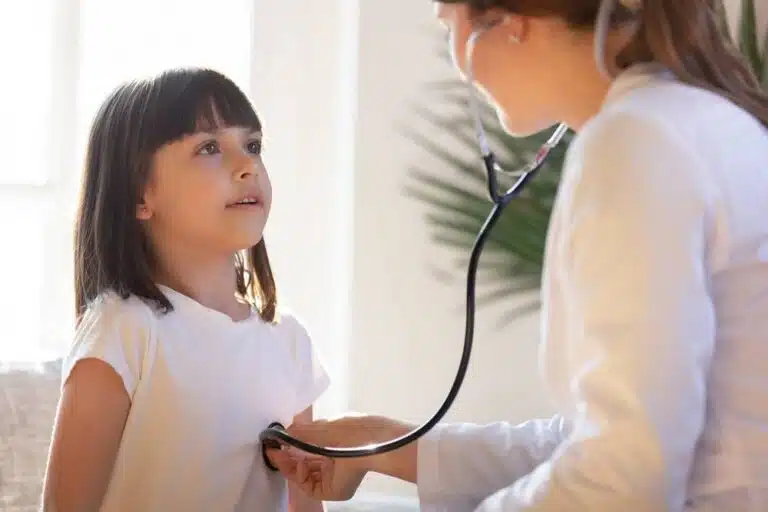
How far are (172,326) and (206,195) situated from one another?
Result: 17cm

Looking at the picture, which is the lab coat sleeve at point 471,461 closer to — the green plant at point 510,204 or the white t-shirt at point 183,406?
the white t-shirt at point 183,406

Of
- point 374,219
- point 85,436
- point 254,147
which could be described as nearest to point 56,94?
point 374,219

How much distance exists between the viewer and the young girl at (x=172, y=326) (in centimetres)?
109

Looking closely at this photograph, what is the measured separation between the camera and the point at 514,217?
56.6 inches

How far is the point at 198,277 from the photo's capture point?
1222mm

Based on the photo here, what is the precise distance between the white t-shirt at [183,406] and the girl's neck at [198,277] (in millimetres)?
32

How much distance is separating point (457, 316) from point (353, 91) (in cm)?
51

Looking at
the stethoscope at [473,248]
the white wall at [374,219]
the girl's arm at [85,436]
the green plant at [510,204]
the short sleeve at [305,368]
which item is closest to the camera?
the stethoscope at [473,248]

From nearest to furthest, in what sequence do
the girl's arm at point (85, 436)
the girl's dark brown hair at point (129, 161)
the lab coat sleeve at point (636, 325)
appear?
the lab coat sleeve at point (636, 325), the girl's arm at point (85, 436), the girl's dark brown hair at point (129, 161)

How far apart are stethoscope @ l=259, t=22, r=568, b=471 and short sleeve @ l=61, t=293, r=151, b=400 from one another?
0.19 metres

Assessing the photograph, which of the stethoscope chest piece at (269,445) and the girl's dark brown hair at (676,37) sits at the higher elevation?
the girl's dark brown hair at (676,37)

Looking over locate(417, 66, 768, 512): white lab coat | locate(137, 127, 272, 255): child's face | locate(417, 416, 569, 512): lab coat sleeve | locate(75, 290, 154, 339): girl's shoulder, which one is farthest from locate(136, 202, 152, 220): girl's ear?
locate(417, 66, 768, 512): white lab coat

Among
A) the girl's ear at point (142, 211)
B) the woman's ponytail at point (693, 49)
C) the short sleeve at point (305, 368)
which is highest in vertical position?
the woman's ponytail at point (693, 49)

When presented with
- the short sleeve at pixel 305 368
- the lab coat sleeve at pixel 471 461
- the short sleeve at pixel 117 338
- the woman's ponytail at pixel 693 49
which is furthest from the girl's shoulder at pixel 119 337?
the woman's ponytail at pixel 693 49
